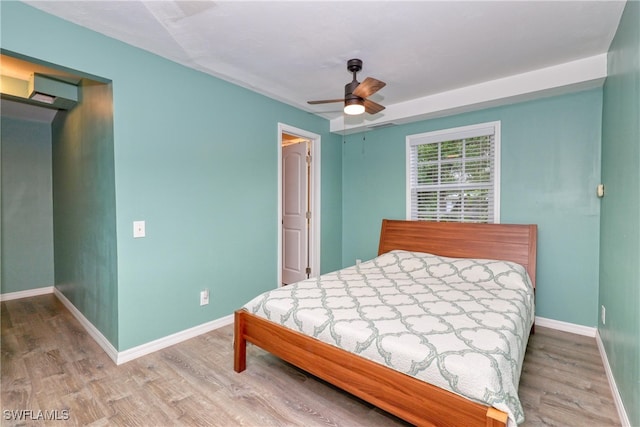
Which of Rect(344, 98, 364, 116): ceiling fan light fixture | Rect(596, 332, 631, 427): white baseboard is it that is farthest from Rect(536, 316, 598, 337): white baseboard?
Rect(344, 98, 364, 116): ceiling fan light fixture

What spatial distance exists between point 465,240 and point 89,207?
3779mm

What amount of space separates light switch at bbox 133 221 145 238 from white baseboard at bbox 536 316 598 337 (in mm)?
3860

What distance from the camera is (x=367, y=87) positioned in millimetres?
2316

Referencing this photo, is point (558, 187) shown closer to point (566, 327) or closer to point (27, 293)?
point (566, 327)

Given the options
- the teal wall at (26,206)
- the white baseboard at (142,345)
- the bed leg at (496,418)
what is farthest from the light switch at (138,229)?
the teal wall at (26,206)

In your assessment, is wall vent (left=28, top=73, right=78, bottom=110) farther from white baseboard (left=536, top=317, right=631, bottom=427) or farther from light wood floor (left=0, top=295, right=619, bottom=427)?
white baseboard (left=536, top=317, right=631, bottom=427)

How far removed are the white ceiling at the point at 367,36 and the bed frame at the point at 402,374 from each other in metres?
1.46

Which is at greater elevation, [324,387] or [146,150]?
[146,150]

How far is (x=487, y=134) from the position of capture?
10.8 feet

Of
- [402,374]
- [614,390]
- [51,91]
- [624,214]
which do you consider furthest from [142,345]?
[624,214]

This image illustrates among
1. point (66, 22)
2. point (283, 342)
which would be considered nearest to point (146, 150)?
point (66, 22)

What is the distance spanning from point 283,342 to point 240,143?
6.77 feet

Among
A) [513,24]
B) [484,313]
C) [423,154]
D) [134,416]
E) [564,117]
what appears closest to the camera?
[134,416]

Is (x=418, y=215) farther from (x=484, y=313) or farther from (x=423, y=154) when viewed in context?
(x=484, y=313)
